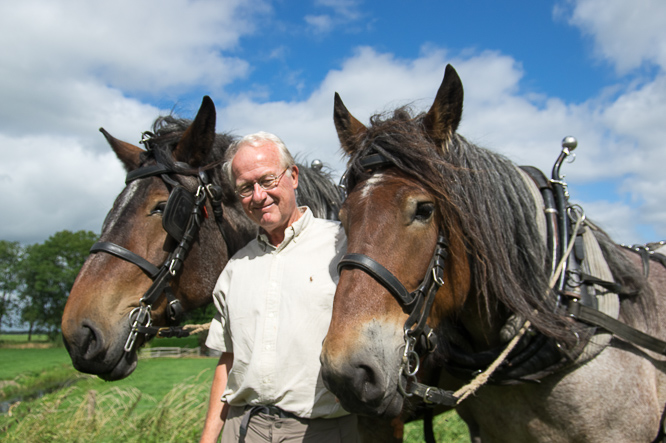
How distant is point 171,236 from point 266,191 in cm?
79

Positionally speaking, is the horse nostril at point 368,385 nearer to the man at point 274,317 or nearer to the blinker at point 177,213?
the man at point 274,317

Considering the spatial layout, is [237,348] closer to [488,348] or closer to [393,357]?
[393,357]

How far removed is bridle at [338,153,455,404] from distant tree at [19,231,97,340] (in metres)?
68.8

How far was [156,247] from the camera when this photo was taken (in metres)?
2.64

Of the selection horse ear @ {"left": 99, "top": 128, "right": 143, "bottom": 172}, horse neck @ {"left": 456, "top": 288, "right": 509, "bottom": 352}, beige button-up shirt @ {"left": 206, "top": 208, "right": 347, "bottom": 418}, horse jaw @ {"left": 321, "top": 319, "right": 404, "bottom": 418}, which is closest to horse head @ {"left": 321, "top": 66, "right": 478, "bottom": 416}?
horse jaw @ {"left": 321, "top": 319, "right": 404, "bottom": 418}

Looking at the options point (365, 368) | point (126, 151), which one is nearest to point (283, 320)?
point (365, 368)

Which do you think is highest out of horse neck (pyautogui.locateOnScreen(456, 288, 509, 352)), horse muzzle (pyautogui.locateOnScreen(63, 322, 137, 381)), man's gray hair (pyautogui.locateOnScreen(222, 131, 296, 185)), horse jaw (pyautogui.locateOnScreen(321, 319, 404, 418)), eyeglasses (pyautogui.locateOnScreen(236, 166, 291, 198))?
man's gray hair (pyautogui.locateOnScreen(222, 131, 296, 185))

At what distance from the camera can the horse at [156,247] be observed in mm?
2381

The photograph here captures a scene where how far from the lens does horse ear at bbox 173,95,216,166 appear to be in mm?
2938

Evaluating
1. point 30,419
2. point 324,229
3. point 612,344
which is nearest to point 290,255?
point 324,229

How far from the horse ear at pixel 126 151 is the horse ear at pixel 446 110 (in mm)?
2127

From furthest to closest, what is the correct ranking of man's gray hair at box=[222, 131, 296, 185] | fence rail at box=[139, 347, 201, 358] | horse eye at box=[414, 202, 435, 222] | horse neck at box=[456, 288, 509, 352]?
fence rail at box=[139, 347, 201, 358], man's gray hair at box=[222, 131, 296, 185], horse neck at box=[456, 288, 509, 352], horse eye at box=[414, 202, 435, 222]

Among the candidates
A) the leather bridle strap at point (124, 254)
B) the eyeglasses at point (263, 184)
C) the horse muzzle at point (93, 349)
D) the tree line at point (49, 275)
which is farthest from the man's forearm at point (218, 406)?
the tree line at point (49, 275)

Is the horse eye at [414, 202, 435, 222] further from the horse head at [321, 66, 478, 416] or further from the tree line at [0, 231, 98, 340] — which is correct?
the tree line at [0, 231, 98, 340]
